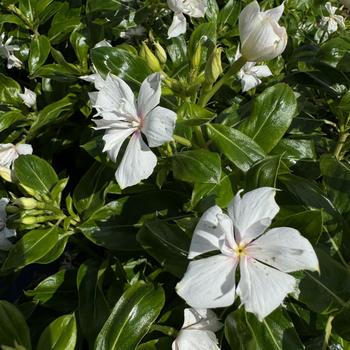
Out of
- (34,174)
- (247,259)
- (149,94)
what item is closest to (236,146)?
(149,94)

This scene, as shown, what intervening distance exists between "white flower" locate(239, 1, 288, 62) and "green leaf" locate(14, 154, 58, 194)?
2.12ft

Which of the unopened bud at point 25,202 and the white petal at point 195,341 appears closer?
the white petal at point 195,341

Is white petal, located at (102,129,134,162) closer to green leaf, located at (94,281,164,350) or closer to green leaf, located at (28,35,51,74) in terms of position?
green leaf, located at (94,281,164,350)

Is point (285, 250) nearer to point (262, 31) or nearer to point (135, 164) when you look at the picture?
point (135, 164)

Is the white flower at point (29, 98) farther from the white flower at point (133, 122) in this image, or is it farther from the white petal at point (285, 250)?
the white petal at point (285, 250)

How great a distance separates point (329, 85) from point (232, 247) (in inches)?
32.9

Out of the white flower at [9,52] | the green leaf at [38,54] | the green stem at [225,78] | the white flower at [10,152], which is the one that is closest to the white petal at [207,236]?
the green stem at [225,78]

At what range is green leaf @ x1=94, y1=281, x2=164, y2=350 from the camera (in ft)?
3.42

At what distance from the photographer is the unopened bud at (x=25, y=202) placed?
1.21m

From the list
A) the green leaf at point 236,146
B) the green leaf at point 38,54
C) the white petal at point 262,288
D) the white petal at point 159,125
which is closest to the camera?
the white petal at point 262,288

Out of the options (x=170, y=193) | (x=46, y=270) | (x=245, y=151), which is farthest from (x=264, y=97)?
(x=46, y=270)

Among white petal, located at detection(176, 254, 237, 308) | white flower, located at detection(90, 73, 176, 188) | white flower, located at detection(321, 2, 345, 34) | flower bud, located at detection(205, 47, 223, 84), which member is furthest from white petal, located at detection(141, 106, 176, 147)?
white flower, located at detection(321, 2, 345, 34)

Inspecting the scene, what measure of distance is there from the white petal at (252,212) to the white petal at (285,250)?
0.07 feet

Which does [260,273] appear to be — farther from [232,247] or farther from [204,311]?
[204,311]
